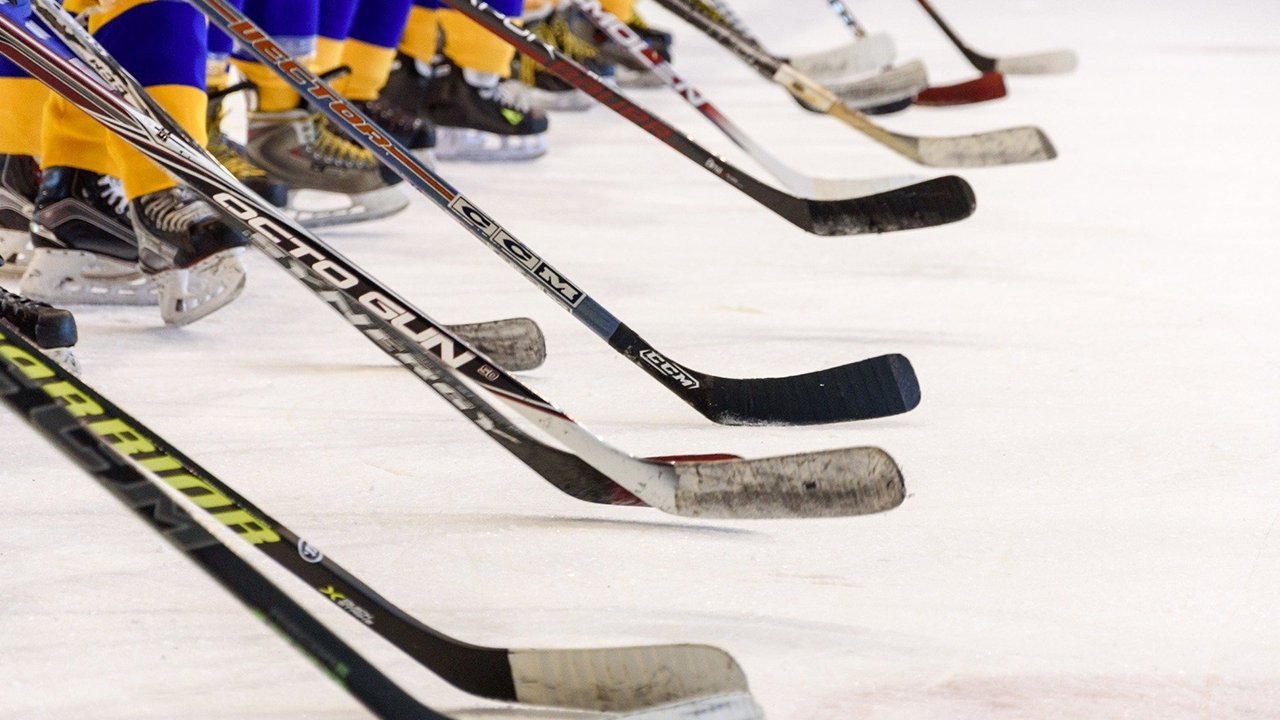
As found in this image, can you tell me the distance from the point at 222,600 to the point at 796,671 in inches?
15.0

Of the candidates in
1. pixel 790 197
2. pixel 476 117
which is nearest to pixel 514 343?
pixel 790 197

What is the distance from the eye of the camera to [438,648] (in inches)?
33.6

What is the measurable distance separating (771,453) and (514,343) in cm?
35

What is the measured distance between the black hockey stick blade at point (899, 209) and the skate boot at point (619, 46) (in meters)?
1.97

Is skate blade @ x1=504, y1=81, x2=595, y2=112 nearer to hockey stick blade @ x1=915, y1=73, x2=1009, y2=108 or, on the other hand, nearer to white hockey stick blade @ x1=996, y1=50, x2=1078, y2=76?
hockey stick blade @ x1=915, y1=73, x2=1009, y2=108

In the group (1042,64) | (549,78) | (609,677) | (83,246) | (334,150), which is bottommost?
(609,677)

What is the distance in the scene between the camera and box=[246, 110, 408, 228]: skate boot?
7.44 ft

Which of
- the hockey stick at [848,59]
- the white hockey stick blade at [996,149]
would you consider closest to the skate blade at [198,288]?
the white hockey stick blade at [996,149]

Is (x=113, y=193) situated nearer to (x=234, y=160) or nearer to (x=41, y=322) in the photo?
(x=234, y=160)

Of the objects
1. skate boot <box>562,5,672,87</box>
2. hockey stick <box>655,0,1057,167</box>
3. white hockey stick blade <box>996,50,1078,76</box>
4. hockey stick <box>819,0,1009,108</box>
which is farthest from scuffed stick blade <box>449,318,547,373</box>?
white hockey stick blade <box>996,50,1078,76</box>

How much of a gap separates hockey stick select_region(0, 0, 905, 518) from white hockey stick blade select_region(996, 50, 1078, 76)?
2777mm

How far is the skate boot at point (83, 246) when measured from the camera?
174cm

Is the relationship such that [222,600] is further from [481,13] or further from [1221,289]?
[1221,289]

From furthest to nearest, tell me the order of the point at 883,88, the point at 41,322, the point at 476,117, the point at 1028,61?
the point at 1028,61
the point at 883,88
the point at 476,117
the point at 41,322
